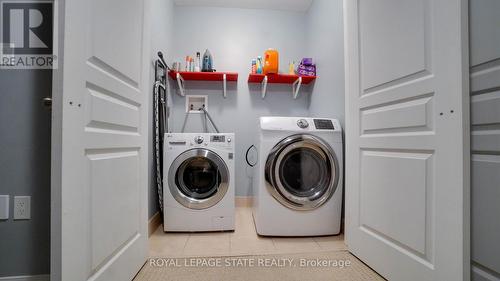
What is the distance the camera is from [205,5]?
2342mm

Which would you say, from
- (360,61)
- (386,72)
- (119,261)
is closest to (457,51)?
(386,72)

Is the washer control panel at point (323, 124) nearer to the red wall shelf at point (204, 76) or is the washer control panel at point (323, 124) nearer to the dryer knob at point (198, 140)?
the dryer knob at point (198, 140)

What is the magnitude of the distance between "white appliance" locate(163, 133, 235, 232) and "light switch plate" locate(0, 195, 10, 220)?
792 millimetres

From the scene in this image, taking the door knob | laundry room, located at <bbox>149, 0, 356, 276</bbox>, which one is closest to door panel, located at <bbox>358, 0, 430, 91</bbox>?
laundry room, located at <bbox>149, 0, 356, 276</bbox>

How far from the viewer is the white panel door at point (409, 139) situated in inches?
28.5

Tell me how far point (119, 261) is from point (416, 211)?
4.37 feet

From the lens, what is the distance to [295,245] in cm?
140

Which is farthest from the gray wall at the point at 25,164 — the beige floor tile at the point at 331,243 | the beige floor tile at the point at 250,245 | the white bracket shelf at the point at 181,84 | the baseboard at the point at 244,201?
the baseboard at the point at 244,201

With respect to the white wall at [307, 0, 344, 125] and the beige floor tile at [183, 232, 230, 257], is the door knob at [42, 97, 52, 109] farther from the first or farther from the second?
the white wall at [307, 0, 344, 125]

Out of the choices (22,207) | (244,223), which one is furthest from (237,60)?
(22,207)

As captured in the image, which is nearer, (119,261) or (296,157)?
(119,261)

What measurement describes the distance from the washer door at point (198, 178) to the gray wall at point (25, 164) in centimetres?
74

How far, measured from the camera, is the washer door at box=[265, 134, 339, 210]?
145 cm

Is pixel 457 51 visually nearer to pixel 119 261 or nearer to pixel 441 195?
pixel 441 195
